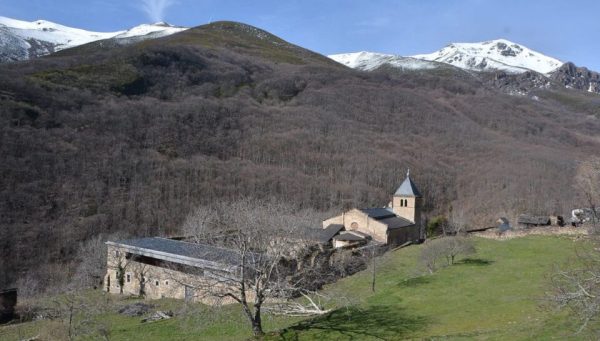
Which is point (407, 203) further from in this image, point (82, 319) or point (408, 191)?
point (82, 319)

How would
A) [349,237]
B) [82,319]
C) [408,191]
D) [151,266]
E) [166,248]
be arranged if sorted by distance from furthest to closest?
[408,191]
[349,237]
[166,248]
[151,266]
[82,319]

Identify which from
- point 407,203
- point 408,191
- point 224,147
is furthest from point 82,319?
point 224,147

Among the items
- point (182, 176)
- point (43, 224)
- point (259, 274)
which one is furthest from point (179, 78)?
point (259, 274)

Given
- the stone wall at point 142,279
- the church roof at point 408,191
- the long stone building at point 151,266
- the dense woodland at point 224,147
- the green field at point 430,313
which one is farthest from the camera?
the dense woodland at point 224,147

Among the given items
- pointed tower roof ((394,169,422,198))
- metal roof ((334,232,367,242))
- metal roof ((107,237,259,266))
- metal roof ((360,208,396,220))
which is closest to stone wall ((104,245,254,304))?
metal roof ((107,237,259,266))

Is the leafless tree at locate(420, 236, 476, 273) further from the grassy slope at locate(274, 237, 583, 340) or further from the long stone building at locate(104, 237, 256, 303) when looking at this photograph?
the long stone building at locate(104, 237, 256, 303)

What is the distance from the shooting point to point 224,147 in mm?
122750

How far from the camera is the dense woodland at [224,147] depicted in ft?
260

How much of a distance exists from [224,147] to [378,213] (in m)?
79.7

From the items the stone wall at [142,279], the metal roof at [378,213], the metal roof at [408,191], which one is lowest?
the stone wall at [142,279]

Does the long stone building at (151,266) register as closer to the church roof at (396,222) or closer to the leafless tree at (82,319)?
the leafless tree at (82,319)

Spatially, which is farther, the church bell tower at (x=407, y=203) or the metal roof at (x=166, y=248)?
the church bell tower at (x=407, y=203)

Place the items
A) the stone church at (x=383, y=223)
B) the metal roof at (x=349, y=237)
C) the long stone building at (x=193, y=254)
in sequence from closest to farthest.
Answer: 1. the long stone building at (x=193, y=254)
2. the metal roof at (x=349, y=237)
3. the stone church at (x=383, y=223)

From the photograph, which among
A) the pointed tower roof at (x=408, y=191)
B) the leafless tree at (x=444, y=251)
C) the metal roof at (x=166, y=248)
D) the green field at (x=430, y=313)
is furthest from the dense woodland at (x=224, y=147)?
the leafless tree at (x=444, y=251)
